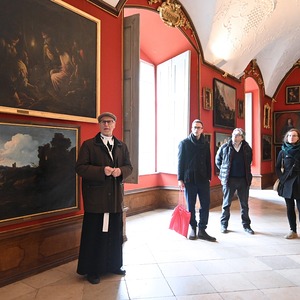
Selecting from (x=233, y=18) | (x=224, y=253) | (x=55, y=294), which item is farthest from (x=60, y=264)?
(x=233, y=18)

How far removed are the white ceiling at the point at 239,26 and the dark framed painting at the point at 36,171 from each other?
184 inches

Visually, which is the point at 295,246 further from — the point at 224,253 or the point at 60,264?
the point at 60,264

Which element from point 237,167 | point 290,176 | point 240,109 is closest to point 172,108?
point 237,167

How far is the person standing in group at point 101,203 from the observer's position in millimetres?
3338

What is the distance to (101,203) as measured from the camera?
3.34 metres

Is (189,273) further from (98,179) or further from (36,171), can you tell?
(36,171)

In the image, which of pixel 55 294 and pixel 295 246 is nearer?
pixel 55 294

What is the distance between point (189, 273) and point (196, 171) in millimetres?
1707

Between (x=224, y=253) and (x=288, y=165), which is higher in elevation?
(x=288, y=165)

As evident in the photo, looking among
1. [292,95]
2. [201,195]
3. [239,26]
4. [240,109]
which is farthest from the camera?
[292,95]

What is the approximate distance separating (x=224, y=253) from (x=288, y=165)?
6.25 ft

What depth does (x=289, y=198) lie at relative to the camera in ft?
16.7

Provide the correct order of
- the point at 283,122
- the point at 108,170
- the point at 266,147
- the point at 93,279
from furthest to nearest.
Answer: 1. the point at 283,122
2. the point at 266,147
3. the point at 93,279
4. the point at 108,170

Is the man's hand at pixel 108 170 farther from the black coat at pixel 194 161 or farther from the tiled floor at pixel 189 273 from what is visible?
the black coat at pixel 194 161
